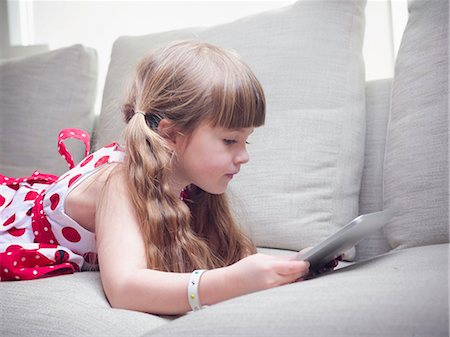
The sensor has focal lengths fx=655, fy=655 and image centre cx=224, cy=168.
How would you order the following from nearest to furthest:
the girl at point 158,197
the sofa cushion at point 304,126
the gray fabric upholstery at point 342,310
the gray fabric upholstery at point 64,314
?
1. the gray fabric upholstery at point 342,310
2. the gray fabric upholstery at point 64,314
3. the girl at point 158,197
4. the sofa cushion at point 304,126

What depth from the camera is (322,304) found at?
0.69 meters

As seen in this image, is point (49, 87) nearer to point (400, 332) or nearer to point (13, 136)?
point (13, 136)

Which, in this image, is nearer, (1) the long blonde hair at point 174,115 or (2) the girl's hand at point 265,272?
(2) the girl's hand at point 265,272

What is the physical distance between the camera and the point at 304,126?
1419mm

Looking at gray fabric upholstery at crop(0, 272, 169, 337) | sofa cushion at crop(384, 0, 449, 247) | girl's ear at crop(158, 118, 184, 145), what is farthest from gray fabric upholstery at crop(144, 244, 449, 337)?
girl's ear at crop(158, 118, 184, 145)

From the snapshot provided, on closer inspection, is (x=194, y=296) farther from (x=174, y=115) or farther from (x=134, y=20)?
(x=134, y=20)

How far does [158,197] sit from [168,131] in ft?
0.46

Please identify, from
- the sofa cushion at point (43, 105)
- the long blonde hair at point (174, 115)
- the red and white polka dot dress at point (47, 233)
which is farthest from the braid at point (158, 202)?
the sofa cushion at point (43, 105)

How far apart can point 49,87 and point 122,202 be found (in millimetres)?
968

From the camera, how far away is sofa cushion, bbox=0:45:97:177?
1.85 metres

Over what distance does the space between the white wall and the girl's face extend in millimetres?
852

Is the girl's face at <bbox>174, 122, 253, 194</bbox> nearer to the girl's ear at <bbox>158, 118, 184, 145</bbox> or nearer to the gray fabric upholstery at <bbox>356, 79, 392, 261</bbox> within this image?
the girl's ear at <bbox>158, 118, 184, 145</bbox>

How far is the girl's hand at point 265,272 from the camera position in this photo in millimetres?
866

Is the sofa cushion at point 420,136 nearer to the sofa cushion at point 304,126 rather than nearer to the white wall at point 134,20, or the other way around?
the sofa cushion at point 304,126
